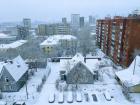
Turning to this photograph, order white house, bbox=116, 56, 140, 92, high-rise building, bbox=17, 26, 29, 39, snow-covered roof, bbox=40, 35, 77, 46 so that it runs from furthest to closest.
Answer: high-rise building, bbox=17, 26, 29, 39 < snow-covered roof, bbox=40, 35, 77, 46 < white house, bbox=116, 56, 140, 92

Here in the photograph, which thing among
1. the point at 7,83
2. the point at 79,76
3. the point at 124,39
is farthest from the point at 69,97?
the point at 124,39

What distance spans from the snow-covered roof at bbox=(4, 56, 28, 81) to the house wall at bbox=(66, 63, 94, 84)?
1018cm

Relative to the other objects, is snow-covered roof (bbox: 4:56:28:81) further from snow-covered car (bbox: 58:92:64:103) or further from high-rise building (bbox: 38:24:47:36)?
high-rise building (bbox: 38:24:47:36)

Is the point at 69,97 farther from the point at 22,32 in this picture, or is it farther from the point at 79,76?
the point at 22,32

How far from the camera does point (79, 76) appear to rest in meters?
39.1

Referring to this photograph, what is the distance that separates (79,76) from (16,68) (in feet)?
44.5

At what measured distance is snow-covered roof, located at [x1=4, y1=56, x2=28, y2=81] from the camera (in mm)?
36188

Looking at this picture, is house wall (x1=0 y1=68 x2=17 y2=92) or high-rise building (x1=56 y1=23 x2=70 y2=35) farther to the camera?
high-rise building (x1=56 y1=23 x2=70 y2=35)

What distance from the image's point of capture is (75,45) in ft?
254

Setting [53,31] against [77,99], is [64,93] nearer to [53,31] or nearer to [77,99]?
[77,99]

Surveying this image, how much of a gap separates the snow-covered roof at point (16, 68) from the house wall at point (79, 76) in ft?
33.4

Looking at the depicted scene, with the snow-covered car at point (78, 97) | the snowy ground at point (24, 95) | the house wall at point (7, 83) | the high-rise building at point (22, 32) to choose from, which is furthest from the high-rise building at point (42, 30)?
the snow-covered car at point (78, 97)

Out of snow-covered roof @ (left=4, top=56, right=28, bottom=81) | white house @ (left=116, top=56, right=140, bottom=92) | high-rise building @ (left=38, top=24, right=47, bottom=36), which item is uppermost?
high-rise building @ (left=38, top=24, right=47, bottom=36)

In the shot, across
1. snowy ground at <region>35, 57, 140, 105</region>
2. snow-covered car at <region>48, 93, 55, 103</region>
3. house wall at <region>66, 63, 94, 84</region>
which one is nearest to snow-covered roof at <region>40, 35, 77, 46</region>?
snowy ground at <region>35, 57, 140, 105</region>
